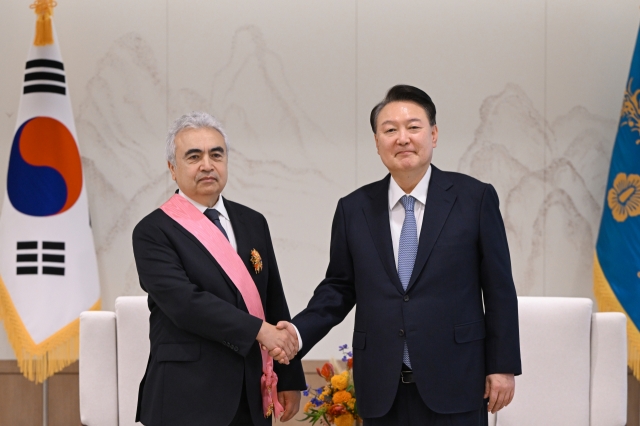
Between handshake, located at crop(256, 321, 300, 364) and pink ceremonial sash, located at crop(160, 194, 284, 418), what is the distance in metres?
0.07

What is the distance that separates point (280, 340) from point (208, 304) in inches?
10.9

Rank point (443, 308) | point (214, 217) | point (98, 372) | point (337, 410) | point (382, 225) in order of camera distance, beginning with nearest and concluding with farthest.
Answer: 1. point (443, 308)
2. point (382, 225)
3. point (214, 217)
4. point (337, 410)
5. point (98, 372)

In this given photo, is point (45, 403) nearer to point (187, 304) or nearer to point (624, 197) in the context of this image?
point (187, 304)

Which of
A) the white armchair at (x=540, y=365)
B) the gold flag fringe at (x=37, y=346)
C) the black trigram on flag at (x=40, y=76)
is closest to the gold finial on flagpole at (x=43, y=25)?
the black trigram on flag at (x=40, y=76)

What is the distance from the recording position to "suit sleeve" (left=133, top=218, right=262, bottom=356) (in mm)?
2129

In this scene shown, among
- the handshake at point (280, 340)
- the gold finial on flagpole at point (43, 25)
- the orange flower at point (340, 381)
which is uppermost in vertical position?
the gold finial on flagpole at point (43, 25)

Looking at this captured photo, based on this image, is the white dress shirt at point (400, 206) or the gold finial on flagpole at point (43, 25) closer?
the white dress shirt at point (400, 206)

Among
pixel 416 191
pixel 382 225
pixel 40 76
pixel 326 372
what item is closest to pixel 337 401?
pixel 326 372

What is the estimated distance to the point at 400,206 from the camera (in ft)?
7.50

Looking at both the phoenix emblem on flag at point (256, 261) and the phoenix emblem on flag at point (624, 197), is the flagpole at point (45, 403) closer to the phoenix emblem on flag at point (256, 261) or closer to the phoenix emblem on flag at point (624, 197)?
the phoenix emblem on flag at point (256, 261)

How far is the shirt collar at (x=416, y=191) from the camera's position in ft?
7.42

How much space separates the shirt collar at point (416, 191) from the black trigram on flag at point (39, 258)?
7.58ft

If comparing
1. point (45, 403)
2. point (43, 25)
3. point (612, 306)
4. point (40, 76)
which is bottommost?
point (45, 403)

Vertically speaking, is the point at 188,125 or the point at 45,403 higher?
the point at 188,125
